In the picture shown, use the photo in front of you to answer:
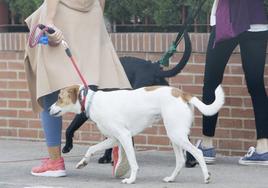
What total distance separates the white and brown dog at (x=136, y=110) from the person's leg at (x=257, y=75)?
1059 millimetres

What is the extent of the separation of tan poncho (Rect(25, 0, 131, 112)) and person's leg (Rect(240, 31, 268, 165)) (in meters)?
1.19

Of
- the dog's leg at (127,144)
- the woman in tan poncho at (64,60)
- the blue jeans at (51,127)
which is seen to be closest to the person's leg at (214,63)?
the woman in tan poncho at (64,60)

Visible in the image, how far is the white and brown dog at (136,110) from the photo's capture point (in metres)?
6.50

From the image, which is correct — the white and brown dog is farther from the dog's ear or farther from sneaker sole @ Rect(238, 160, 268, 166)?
sneaker sole @ Rect(238, 160, 268, 166)

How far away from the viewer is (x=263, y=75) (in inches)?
301

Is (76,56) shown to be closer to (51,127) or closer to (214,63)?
(51,127)

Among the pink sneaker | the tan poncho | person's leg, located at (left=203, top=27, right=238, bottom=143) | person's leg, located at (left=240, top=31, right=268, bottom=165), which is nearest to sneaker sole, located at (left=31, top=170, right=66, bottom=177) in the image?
the pink sneaker

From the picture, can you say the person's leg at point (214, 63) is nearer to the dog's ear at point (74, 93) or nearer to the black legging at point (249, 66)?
the black legging at point (249, 66)

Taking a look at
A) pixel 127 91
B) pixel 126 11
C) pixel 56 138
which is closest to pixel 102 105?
pixel 127 91

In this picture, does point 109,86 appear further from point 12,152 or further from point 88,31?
point 12,152

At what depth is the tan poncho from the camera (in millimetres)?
6879

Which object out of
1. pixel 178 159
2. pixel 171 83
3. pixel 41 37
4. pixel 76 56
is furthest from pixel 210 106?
pixel 171 83

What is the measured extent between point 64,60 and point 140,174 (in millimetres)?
1219

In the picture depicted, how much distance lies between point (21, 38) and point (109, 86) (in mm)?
2698
